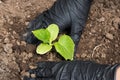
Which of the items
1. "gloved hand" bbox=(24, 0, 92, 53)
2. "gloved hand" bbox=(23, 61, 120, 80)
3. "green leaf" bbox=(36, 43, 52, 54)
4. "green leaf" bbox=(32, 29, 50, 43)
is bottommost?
"gloved hand" bbox=(23, 61, 120, 80)

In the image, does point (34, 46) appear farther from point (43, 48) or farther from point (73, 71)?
point (73, 71)

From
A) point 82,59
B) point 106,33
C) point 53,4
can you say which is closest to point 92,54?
point 82,59

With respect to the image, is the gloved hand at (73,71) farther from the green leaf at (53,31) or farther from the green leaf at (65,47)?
the green leaf at (53,31)

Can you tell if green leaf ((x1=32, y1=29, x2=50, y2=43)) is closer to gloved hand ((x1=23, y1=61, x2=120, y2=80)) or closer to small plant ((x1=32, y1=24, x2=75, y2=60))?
small plant ((x1=32, y1=24, x2=75, y2=60))

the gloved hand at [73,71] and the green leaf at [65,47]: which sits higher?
the green leaf at [65,47]

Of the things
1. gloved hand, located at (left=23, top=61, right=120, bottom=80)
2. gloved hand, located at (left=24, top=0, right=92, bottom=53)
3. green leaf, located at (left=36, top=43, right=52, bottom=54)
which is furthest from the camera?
gloved hand, located at (left=24, top=0, right=92, bottom=53)

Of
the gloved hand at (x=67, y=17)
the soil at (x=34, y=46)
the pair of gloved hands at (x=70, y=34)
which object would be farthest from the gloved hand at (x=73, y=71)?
the gloved hand at (x=67, y=17)

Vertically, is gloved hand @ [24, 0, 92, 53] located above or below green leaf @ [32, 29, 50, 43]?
above

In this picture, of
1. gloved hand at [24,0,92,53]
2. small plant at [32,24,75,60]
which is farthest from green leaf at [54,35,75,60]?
gloved hand at [24,0,92,53]

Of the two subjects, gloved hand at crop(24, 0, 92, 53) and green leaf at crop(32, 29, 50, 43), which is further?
gloved hand at crop(24, 0, 92, 53)
